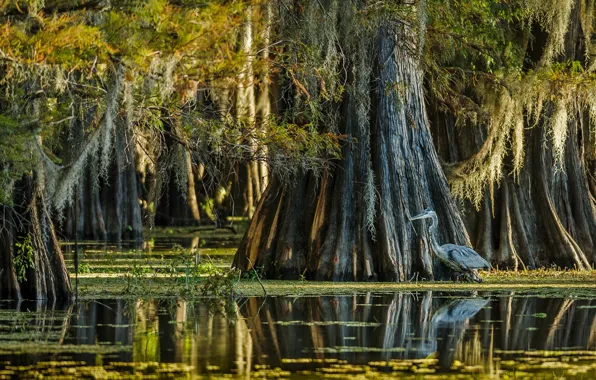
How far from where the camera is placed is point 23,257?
12.3 metres

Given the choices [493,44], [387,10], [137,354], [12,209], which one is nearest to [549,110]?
[493,44]

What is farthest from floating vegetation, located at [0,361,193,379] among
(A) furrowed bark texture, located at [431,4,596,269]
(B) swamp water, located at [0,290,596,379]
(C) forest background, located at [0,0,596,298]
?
(A) furrowed bark texture, located at [431,4,596,269]

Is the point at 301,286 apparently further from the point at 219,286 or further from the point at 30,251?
the point at 30,251

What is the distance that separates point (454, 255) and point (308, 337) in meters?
5.52

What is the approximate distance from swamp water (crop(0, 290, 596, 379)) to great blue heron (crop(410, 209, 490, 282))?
1716 millimetres

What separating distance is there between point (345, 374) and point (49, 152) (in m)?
5.18

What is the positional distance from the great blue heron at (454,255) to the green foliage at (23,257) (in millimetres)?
4639

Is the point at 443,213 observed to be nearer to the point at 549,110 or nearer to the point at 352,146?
the point at 352,146

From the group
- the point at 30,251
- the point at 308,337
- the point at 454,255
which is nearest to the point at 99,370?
the point at 308,337

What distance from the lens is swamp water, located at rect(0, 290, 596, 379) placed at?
8.23 metres

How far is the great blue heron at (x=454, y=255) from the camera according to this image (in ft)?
49.5

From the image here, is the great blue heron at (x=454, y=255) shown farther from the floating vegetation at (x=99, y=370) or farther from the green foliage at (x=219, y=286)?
the floating vegetation at (x=99, y=370)

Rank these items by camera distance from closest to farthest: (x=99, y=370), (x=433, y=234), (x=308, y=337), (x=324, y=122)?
(x=99, y=370) < (x=308, y=337) < (x=324, y=122) < (x=433, y=234)

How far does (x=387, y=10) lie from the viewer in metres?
13.9
